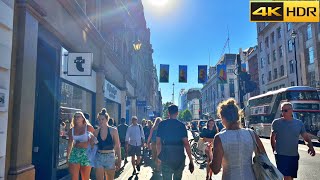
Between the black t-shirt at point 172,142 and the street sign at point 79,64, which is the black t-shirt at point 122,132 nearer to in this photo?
the street sign at point 79,64

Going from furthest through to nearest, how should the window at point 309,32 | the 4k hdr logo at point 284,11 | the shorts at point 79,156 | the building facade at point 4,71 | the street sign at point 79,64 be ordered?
the window at point 309,32 < the 4k hdr logo at point 284,11 < the street sign at point 79,64 < the shorts at point 79,156 < the building facade at point 4,71

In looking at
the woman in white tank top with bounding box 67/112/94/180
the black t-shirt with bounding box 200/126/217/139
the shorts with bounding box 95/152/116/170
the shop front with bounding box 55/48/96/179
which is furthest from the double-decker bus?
the woman in white tank top with bounding box 67/112/94/180

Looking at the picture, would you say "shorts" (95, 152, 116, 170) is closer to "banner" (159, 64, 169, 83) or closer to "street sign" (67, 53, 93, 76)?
"street sign" (67, 53, 93, 76)

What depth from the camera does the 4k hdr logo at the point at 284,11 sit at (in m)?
10.2

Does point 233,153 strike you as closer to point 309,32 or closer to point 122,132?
point 122,132

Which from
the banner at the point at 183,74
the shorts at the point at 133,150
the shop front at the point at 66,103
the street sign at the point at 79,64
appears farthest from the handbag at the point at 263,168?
the banner at the point at 183,74

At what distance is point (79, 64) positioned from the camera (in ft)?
30.7

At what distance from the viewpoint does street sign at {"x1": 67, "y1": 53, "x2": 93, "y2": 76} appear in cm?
927

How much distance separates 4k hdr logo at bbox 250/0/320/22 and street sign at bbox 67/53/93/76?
5.51m

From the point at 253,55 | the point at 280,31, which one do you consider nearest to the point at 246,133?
the point at 280,31

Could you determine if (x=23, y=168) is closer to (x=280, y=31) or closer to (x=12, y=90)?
(x=12, y=90)

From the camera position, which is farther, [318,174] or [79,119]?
[318,174]

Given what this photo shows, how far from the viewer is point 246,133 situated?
11.1ft

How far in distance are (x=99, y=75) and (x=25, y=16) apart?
24.9 ft
